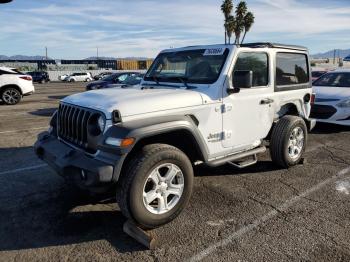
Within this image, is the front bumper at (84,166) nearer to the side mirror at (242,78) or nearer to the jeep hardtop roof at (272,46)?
the side mirror at (242,78)

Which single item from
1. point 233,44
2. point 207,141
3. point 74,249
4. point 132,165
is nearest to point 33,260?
point 74,249

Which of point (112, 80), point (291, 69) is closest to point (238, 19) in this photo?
point (112, 80)

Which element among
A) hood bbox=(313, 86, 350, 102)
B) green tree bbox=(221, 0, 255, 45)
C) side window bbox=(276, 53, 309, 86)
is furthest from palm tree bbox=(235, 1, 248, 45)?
side window bbox=(276, 53, 309, 86)

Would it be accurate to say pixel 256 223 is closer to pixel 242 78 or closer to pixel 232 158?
pixel 232 158

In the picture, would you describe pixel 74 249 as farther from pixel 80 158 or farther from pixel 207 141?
pixel 207 141

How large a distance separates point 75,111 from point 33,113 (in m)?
9.13

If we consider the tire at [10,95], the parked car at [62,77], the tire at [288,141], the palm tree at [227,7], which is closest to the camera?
the tire at [288,141]

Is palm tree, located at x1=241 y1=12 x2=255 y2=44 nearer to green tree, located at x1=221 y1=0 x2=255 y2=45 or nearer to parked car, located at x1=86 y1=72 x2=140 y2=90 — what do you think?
green tree, located at x1=221 y1=0 x2=255 y2=45

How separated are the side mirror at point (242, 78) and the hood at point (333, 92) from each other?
5.26 metres

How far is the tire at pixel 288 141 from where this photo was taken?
5.21 metres

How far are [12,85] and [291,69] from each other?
1223 cm

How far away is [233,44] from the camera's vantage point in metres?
4.60

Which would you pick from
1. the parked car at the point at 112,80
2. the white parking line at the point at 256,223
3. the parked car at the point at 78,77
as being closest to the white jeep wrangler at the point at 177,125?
the white parking line at the point at 256,223

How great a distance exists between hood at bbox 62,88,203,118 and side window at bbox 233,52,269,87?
90cm
